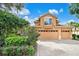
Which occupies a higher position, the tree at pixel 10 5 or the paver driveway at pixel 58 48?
the tree at pixel 10 5

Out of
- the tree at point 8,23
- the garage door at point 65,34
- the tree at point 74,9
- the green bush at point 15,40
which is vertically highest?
the tree at point 74,9

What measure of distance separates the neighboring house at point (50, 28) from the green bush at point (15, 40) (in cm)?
30

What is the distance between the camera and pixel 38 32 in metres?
5.04

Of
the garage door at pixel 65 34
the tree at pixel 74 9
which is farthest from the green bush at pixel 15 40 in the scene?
the tree at pixel 74 9

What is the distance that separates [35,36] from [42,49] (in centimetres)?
25

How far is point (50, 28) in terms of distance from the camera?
5031 mm

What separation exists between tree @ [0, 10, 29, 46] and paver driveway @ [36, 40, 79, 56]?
0.45 meters

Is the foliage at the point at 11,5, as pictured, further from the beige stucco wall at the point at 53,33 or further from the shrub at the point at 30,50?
the shrub at the point at 30,50

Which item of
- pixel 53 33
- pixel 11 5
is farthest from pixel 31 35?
pixel 11 5

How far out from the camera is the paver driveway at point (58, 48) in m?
4.98

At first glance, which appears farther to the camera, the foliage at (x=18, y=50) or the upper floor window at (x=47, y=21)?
the upper floor window at (x=47, y=21)

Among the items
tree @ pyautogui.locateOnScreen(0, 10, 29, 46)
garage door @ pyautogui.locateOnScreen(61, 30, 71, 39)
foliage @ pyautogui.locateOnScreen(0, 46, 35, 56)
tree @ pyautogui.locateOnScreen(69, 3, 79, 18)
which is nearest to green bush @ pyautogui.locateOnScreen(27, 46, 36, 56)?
foliage @ pyautogui.locateOnScreen(0, 46, 35, 56)

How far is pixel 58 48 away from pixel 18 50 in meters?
0.69

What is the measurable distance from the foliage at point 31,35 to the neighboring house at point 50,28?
0.07 metres
